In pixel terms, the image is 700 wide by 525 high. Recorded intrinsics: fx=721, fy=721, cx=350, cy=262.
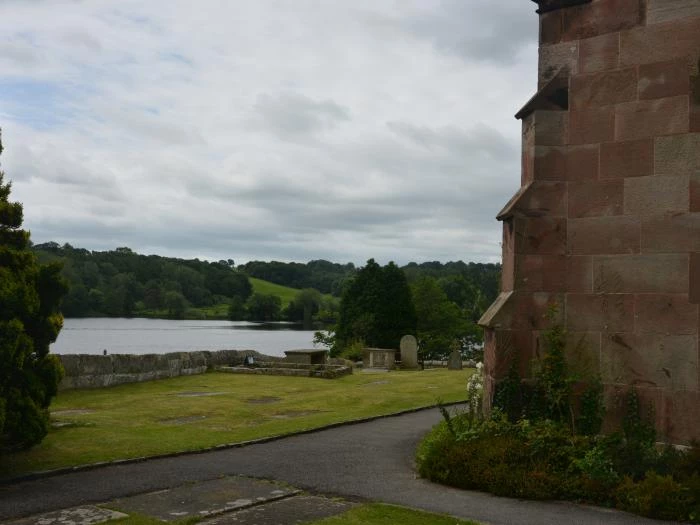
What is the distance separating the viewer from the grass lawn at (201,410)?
35.3 feet

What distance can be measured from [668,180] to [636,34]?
2139mm

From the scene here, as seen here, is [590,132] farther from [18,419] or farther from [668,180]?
[18,419]

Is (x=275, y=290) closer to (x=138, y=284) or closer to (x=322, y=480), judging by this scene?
(x=138, y=284)

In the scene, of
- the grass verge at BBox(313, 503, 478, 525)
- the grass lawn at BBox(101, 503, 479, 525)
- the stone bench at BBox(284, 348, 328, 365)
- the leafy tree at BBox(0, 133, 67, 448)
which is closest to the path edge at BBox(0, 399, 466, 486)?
the leafy tree at BBox(0, 133, 67, 448)

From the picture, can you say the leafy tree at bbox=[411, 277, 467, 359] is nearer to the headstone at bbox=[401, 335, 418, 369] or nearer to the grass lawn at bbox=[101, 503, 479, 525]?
the headstone at bbox=[401, 335, 418, 369]

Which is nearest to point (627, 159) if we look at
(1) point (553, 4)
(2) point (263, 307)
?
(1) point (553, 4)

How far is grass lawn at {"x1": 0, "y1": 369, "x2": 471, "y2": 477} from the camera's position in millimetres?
10766

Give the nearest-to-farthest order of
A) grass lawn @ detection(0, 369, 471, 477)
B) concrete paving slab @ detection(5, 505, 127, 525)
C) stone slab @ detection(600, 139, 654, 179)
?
concrete paving slab @ detection(5, 505, 127, 525) < stone slab @ detection(600, 139, 654, 179) < grass lawn @ detection(0, 369, 471, 477)

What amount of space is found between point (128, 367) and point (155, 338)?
5508cm

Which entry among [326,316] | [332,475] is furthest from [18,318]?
[326,316]

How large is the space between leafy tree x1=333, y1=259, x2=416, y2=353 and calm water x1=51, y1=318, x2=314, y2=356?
233 inches

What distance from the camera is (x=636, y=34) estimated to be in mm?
10102

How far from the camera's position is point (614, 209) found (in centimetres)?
1011

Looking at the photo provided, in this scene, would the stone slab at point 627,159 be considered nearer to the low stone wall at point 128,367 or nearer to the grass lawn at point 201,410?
the grass lawn at point 201,410
